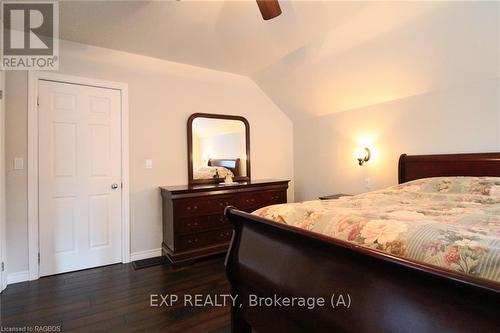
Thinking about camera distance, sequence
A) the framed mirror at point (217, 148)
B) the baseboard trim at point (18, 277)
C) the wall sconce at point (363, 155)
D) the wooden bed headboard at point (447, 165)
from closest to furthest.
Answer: the wooden bed headboard at point (447, 165)
the baseboard trim at point (18, 277)
the wall sconce at point (363, 155)
the framed mirror at point (217, 148)

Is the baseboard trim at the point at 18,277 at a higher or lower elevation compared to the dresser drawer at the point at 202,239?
lower

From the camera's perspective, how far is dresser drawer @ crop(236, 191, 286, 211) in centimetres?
334

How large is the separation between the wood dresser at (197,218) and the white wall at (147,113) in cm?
26

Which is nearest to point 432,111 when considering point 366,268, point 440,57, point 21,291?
→ point 440,57

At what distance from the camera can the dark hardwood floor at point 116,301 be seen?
1844 mm

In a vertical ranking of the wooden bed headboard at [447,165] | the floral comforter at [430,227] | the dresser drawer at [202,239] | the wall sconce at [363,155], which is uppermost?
the wall sconce at [363,155]

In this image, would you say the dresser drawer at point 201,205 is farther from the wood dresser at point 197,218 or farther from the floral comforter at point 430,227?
the floral comforter at point 430,227

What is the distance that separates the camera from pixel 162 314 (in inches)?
77.2

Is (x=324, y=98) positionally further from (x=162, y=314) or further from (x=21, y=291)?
(x=21, y=291)

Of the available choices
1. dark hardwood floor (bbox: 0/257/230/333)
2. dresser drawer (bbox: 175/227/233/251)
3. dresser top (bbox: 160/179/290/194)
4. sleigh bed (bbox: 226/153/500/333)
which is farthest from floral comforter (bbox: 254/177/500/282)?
dresser drawer (bbox: 175/227/233/251)

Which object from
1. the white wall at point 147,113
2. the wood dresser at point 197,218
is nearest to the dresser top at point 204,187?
the wood dresser at point 197,218

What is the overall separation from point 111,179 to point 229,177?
1.48 meters

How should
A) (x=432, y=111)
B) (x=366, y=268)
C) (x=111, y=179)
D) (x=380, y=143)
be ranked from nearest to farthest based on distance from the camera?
(x=366, y=268) < (x=432, y=111) < (x=111, y=179) < (x=380, y=143)

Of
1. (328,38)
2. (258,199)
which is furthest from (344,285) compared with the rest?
(328,38)
